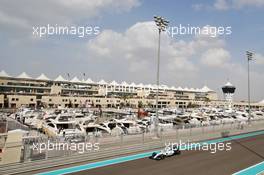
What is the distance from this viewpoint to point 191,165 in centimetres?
1477

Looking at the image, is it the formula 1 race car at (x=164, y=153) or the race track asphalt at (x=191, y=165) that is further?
the formula 1 race car at (x=164, y=153)

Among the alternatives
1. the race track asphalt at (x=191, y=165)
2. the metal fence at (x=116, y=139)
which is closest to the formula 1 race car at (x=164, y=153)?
the race track asphalt at (x=191, y=165)

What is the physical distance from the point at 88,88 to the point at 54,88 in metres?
22.4

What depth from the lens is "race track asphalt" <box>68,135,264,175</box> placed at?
1337 centimetres

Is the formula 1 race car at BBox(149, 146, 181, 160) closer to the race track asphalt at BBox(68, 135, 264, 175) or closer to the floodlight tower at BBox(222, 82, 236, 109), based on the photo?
the race track asphalt at BBox(68, 135, 264, 175)

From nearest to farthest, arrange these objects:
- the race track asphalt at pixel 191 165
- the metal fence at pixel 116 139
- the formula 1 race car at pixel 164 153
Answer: the race track asphalt at pixel 191 165 → the metal fence at pixel 116 139 → the formula 1 race car at pixel 164 153

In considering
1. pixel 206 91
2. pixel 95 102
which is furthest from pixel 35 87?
pixel 206 91

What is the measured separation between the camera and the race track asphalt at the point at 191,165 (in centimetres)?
1337

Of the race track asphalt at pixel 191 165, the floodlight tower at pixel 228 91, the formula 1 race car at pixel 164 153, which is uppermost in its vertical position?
the floodlight tower at pixel 228 91

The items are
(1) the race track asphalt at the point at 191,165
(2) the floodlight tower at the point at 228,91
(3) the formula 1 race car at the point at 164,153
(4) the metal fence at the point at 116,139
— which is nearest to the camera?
(1) the race track asphalt at the point at 191,165

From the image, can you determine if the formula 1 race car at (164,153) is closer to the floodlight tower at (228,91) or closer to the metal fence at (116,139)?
the metal fence at (116,139)

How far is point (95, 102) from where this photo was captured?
107 meters

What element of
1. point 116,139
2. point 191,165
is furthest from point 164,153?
point 116,139

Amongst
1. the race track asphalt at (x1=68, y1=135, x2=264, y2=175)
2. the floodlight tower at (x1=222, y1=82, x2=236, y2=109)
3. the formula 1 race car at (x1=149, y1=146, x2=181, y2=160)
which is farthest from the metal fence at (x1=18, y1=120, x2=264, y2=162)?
the floodlight tower at (x1=222, y1=82, x2=236, y2=109)
